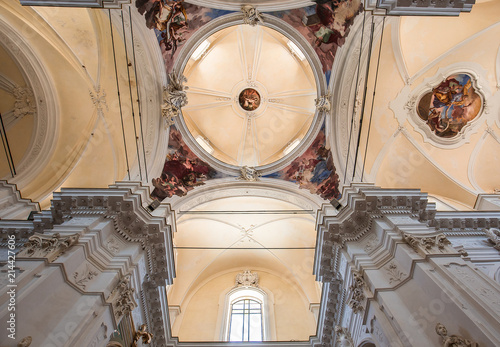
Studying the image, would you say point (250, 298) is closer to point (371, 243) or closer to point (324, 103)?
point (371, 243)

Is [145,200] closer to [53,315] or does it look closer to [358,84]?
[53,315]

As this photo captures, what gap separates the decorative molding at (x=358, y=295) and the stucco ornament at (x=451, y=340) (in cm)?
207

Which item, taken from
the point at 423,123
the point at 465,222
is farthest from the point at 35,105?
the point at 423,123

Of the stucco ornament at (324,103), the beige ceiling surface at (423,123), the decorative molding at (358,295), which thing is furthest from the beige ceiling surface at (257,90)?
the decorative molding at (358,295)

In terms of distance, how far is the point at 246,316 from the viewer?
14727 mm

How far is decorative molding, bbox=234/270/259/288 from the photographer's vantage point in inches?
642

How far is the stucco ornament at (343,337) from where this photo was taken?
339 inches

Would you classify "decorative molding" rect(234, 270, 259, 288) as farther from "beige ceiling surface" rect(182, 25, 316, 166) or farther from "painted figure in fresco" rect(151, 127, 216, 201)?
"beige ceiling surface" rect(182, 25, 316, 166)

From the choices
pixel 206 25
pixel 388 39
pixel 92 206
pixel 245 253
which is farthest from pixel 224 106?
pixel 92 206

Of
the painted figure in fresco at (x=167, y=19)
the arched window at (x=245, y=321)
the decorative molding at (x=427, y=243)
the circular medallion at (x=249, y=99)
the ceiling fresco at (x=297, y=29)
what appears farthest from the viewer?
the circular medallion at (x=249, y=99)

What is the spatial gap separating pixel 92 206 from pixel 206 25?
26.6 ft

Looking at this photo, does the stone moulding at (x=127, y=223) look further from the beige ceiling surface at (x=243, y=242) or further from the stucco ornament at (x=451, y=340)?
the stucco ornament at (x=451, y=340)

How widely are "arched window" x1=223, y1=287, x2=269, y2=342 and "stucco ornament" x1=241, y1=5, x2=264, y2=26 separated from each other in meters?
11.8

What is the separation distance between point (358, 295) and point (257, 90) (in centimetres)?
1404
